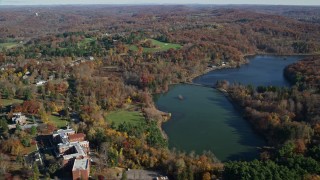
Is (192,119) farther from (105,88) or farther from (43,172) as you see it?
(43,172)

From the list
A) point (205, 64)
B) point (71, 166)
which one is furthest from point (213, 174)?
point (205, 64)

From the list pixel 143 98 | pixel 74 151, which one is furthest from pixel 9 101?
pixel 74 151

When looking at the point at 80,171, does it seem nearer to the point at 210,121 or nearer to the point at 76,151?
the point at 76,151

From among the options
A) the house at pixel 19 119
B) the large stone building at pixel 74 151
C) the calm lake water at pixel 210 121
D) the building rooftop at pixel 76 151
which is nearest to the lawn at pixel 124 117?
the calm lake water at pixel 210 121

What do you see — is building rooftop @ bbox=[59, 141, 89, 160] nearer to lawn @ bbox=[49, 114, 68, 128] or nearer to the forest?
the forest

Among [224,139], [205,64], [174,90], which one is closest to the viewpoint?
[224,139]

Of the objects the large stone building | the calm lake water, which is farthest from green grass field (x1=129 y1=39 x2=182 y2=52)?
the large stone building

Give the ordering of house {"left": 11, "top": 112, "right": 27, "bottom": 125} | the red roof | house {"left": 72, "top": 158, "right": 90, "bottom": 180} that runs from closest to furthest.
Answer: house {"left": 72, "top": 158, "right": 90, "bottom": 180}, the red roof, house {"left": 11, "top": 112, "right": 27, "bottom": 125}
